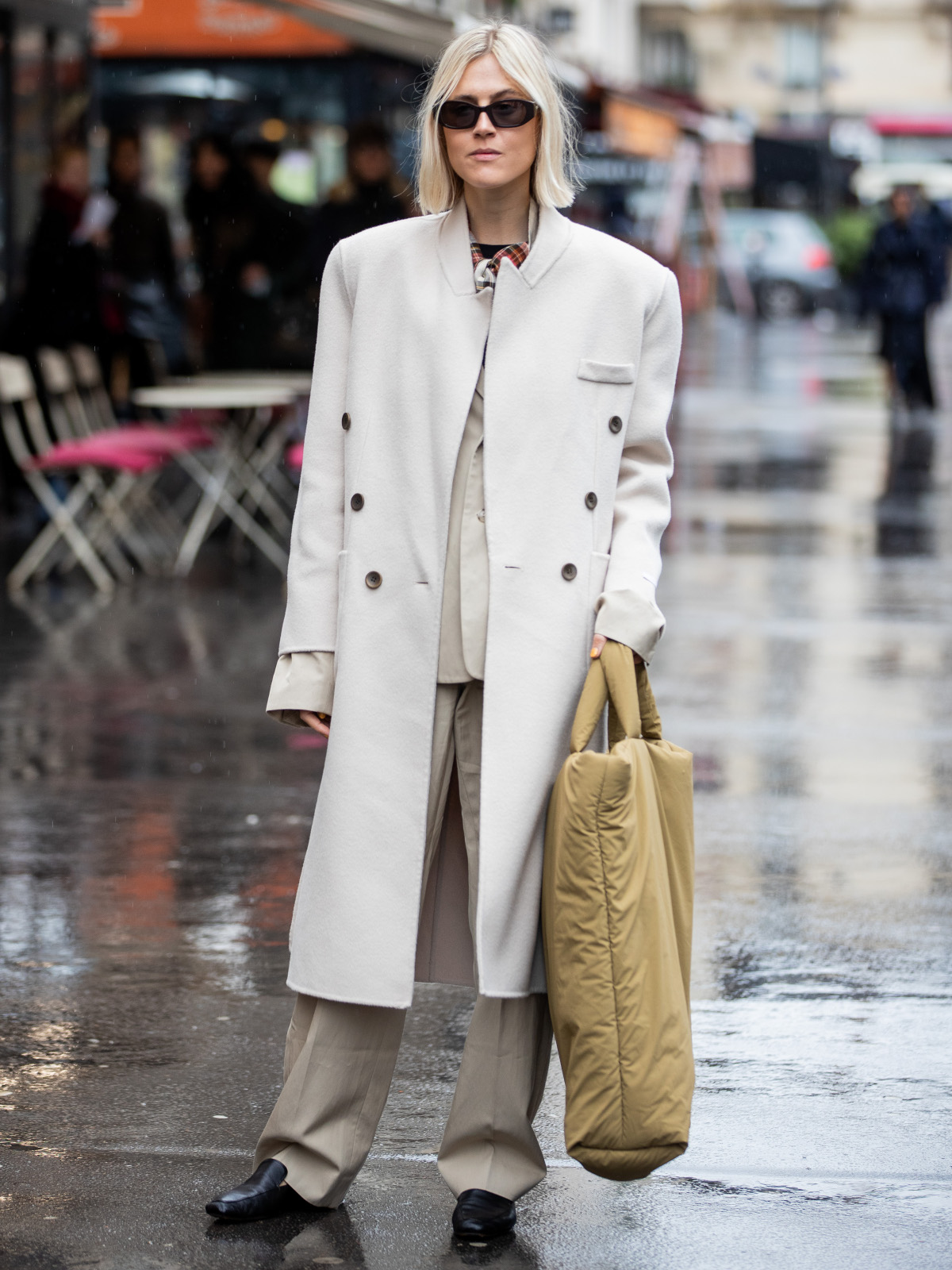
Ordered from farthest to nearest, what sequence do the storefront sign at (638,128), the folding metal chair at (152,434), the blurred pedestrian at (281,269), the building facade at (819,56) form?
the building facade at (819,56) < the storefront sign at (638,128) < the blurred pedestrian at (281,269) < the folding metal chair at (152,434)

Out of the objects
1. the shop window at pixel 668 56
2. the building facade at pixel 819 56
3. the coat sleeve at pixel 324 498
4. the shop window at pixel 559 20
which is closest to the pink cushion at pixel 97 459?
the coat sleeve at pixel 324 498

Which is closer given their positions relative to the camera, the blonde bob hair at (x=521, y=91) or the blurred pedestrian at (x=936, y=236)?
the blonde bob hair at (x=521, y=91)

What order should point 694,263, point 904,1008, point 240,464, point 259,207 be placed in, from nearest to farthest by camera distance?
point 904,1008 < point 240,464 < point 259,207 < point 694,263

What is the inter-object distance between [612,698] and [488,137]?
0.95 meters

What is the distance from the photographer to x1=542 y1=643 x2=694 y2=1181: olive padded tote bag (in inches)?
129

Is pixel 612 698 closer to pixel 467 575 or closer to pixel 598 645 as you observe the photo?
pixel 598 645

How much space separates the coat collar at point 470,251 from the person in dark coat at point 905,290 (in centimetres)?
1712

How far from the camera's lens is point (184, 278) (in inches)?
700

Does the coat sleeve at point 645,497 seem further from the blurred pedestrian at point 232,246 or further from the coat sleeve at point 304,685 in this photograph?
the blurred pedestrian at point 232,246

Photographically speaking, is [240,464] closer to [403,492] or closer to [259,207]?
[259,207]

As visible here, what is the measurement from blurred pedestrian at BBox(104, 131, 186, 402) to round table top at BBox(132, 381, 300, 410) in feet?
6.59

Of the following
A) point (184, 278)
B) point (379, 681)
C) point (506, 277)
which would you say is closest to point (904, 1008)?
point (379, 681)

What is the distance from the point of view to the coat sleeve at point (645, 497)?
Answer: 3443 millimetres

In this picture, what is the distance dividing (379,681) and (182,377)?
12.2 metres
